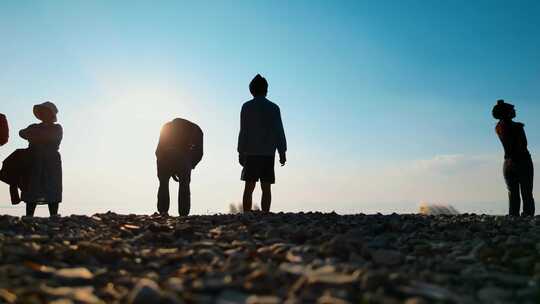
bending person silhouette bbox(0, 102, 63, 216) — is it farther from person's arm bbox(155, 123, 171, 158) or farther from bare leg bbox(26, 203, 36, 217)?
person's arm bbox(155, 123, 171, 158)

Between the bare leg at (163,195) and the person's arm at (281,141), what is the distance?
2505 millimetres

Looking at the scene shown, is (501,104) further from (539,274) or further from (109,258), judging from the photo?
(109,258)

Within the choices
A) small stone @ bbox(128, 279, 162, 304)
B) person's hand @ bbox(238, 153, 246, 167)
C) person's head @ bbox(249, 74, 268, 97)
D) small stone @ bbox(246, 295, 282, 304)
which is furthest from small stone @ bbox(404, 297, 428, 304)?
person's head @ bbox(249, 74, 268, 97)

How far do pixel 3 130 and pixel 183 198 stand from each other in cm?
350

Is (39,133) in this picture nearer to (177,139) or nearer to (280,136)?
(177,139)

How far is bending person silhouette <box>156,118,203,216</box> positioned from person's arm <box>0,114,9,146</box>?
109 inches

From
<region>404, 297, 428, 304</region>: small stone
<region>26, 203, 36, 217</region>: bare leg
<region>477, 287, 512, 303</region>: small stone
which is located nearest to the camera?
<region>404, 297, 428, 304</region>: small stone

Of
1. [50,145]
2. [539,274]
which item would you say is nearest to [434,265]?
[539,274]

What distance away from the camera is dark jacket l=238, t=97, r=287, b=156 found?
Answer: 31.5 ft

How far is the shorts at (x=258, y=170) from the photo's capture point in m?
9.52

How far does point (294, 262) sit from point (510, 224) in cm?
542

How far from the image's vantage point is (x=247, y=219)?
7652 millimetres

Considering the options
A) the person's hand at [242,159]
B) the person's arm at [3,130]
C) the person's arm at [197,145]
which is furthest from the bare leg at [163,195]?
the person's arm at [3,130]

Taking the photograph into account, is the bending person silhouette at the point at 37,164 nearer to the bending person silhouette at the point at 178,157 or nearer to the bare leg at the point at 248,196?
the bending person silhouette at the point at 178,157
